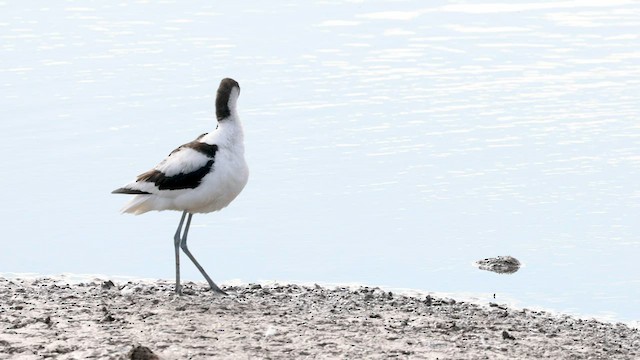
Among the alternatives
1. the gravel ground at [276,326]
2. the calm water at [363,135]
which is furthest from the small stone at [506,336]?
the calm water at [363,135]

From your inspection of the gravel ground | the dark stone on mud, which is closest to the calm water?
the gravel ground

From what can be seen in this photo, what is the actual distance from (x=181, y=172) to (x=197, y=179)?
13 centimetres

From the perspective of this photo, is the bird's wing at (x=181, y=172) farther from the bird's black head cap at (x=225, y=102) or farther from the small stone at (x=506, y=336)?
the small stone at (x=506, y=336)

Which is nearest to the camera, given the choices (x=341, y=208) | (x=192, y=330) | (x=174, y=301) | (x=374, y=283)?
(x=192, y=330)

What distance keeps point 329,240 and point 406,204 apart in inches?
53.6

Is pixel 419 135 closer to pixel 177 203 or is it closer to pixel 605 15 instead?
pixel 177 203

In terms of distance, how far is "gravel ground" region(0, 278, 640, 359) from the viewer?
28.6 feet

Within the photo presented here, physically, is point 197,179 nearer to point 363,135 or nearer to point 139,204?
point 139,204

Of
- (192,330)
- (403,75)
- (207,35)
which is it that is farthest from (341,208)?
(207,35)

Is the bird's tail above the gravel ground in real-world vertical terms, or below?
above

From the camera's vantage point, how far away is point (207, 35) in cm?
2267

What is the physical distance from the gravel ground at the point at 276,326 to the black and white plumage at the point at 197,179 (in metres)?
0.62

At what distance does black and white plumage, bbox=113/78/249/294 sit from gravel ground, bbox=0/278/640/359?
0.62 meters

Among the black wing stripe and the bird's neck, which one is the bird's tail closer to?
the black wing stripe
